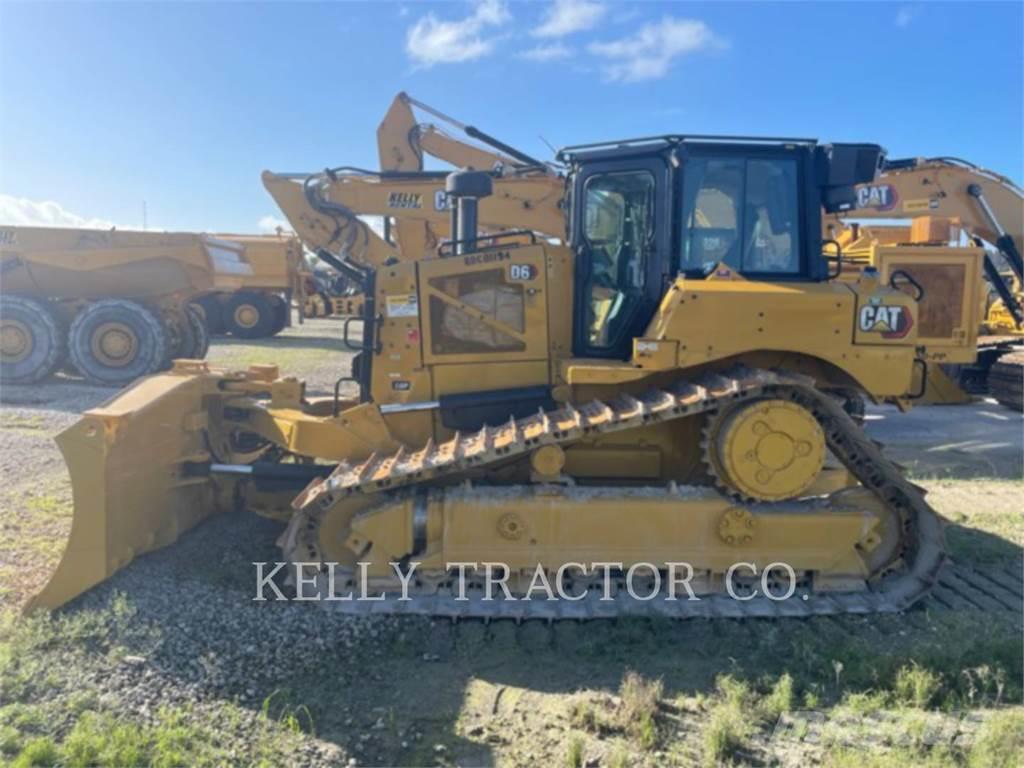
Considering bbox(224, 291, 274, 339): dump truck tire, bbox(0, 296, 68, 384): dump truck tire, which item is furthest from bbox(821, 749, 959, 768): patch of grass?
bbox(224, 291, 274, 339): dump truck tire

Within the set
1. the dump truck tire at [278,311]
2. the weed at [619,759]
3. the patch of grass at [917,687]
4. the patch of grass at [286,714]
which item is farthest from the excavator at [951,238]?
the dump truck tire at [278,311]

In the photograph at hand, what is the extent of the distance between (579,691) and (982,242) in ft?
34.0

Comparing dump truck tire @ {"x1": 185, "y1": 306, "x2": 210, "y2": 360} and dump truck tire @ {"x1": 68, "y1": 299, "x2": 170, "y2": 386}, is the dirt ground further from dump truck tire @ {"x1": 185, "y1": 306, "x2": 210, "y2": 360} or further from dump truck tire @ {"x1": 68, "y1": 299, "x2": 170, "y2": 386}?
dump truck tire @ {"x1": 185, "y1": 306, "x2": 210, "y2": 360}

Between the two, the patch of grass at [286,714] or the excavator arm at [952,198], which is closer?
the patch of grass at [286,714]

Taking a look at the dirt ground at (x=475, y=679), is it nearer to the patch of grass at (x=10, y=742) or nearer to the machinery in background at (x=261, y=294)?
the patch of grass at (x=10, y=742)

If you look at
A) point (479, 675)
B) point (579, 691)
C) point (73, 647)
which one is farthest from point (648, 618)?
point (73, 647)

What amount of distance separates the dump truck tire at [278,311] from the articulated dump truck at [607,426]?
53.6 feet

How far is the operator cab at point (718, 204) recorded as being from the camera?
4.88 meters

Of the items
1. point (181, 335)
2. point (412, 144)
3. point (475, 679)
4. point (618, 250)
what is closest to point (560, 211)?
point (412, 144)

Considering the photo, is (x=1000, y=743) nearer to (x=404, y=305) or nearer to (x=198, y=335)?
(x=404, y=305)

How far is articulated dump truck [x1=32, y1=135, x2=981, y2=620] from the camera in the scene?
14.9ft

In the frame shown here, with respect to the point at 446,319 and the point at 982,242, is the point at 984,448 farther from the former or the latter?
the point at 446,319

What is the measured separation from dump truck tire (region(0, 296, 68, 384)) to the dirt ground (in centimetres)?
797

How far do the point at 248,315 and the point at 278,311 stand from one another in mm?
844
